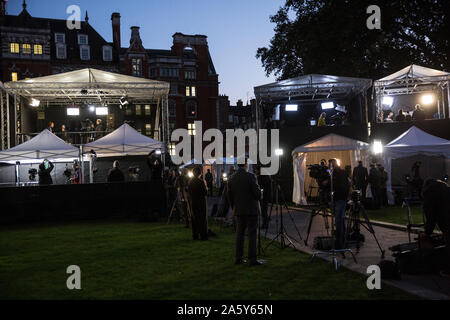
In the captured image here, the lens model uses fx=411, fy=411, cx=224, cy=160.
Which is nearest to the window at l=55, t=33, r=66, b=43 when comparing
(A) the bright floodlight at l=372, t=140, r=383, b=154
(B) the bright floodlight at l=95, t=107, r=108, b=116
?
(B) the bright floodlight at l=95, t=107, r=108, b=116

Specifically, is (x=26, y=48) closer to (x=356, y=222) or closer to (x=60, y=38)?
(x=60, y=38)

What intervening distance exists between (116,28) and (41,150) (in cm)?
4161

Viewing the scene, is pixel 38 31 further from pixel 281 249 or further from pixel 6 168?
pixel 281 249

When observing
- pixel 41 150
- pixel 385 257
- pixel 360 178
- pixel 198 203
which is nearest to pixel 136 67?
pixel 41 150

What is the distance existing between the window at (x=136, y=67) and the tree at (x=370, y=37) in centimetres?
2804

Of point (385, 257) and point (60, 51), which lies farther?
point (60, 51)

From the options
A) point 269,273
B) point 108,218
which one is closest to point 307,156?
point 108,218

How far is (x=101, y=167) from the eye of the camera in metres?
24.4

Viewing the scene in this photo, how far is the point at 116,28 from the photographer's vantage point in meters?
55.0

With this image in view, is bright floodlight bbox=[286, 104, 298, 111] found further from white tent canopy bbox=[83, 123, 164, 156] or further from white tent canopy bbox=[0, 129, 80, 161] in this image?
white tent canopy bbox=[0, 129, 80, 161]

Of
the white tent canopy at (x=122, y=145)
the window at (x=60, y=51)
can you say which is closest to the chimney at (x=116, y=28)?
the window at (x=60, y=51)

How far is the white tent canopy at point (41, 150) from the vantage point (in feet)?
57.8

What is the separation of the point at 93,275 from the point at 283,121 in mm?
18910

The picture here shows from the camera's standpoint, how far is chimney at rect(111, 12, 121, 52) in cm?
5381
